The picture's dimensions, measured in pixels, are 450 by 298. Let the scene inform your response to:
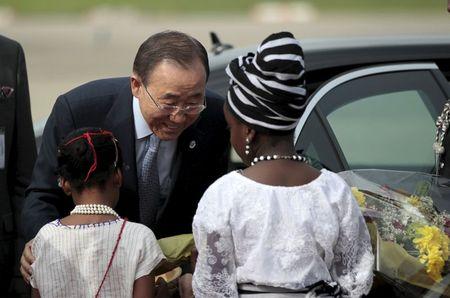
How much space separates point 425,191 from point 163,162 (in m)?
0.97

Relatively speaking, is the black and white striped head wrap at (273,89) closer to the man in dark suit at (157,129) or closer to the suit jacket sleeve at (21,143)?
the man in dark suit at (157,129)

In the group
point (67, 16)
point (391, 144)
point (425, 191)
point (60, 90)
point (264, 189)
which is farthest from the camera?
point (67, 16)

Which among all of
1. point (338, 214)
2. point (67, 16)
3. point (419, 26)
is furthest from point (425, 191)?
point (67, 16)

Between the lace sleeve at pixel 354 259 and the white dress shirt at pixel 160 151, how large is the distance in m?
0.95

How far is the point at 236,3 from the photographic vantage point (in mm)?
43219

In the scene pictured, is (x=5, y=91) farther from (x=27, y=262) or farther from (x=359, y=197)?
(x=359, y=197)

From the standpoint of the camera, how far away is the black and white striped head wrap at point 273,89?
301 centimetres

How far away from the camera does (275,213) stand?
9.66 feet

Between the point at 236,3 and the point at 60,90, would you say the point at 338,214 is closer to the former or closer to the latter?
the point at 60,90

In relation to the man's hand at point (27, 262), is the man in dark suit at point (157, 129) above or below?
above

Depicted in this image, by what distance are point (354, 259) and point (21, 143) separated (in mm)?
1467

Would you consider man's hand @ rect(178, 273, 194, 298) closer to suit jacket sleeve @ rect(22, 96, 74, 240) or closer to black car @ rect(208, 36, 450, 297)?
suit jacket sleeve @ rect(22, 96, 74, 240)

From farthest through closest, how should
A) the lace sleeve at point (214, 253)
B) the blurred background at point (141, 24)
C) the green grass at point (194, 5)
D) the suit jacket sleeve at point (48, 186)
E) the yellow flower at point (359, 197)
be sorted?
the green grass at point (194, 5) < the blurred background at point (141, 24) < the suit jacket sleeve at point (48, 186) < the yellow flower at point (359, 197) < the lace sleeve at point (214, 253)

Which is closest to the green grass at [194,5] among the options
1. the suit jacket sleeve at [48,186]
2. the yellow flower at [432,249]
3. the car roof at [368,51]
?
the car roof at [368,51]
